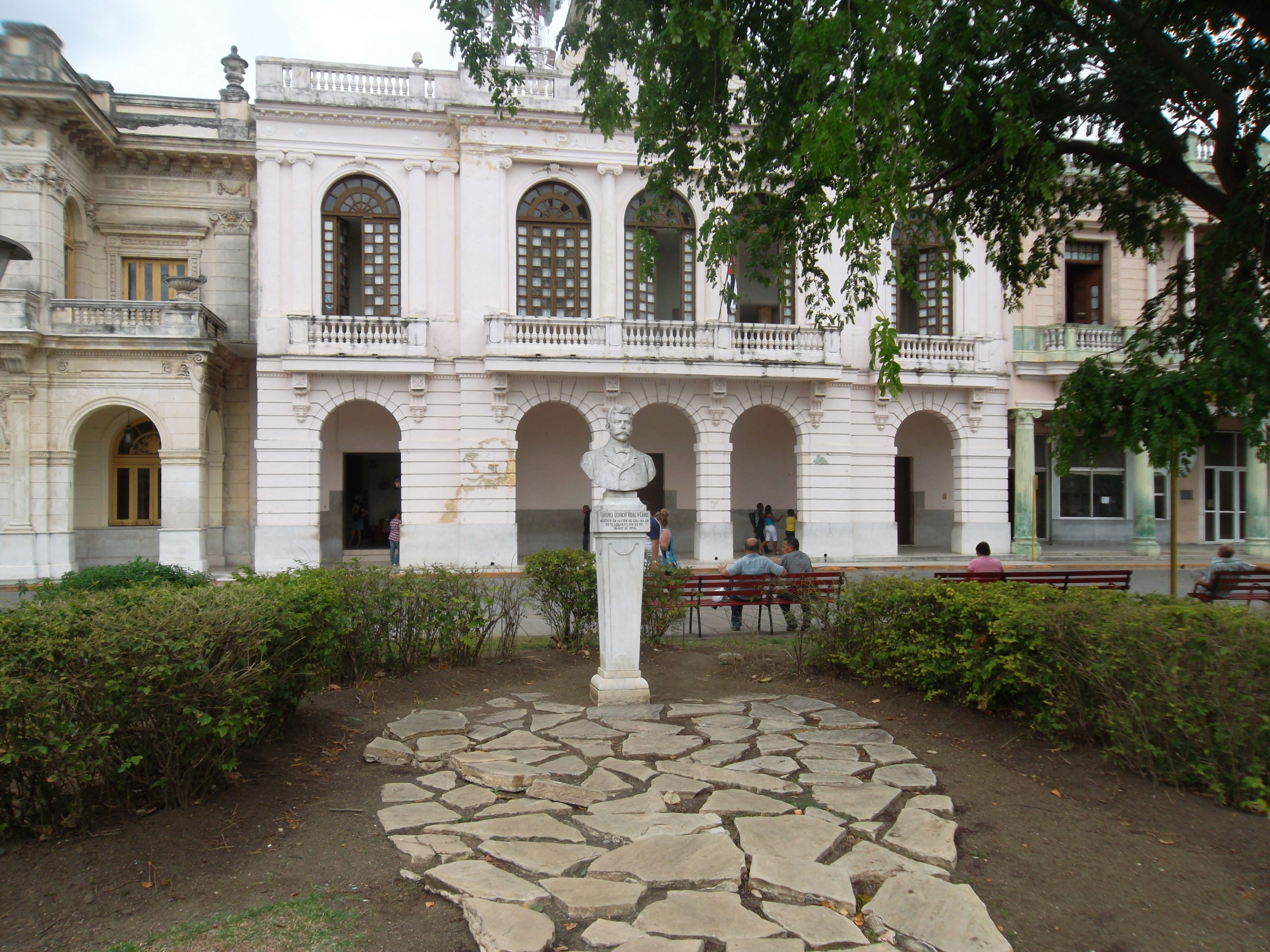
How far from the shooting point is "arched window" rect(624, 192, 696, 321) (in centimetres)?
2061

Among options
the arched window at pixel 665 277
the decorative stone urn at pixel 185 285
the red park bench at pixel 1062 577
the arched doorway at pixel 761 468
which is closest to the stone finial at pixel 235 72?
the decorative stone urn at pixel 185 285

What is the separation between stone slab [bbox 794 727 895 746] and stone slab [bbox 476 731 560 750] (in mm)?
1740

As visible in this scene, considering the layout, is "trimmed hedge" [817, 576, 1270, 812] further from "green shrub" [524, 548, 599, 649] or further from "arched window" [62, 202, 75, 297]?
"arched window" [62, 202, 75, 297]

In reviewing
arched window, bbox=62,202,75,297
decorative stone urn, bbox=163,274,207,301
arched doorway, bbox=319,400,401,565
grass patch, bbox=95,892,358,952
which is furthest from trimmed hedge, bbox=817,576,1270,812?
arched window, bbox=62,202,75,297

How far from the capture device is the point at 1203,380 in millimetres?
6109

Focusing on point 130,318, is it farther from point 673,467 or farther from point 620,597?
point 620,597

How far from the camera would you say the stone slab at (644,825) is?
4.41m

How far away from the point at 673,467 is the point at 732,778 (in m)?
18.4

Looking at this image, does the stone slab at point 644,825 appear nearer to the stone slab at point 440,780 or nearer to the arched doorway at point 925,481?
the stone slab at point 440,780

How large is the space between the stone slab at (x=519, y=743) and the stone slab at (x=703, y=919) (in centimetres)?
214

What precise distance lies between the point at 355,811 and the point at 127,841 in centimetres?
110

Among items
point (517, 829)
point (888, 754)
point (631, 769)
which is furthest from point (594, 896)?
point (888, 754)

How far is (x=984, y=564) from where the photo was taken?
10.9 meters

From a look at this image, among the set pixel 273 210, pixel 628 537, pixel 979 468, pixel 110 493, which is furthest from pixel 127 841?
pixel 979 468
